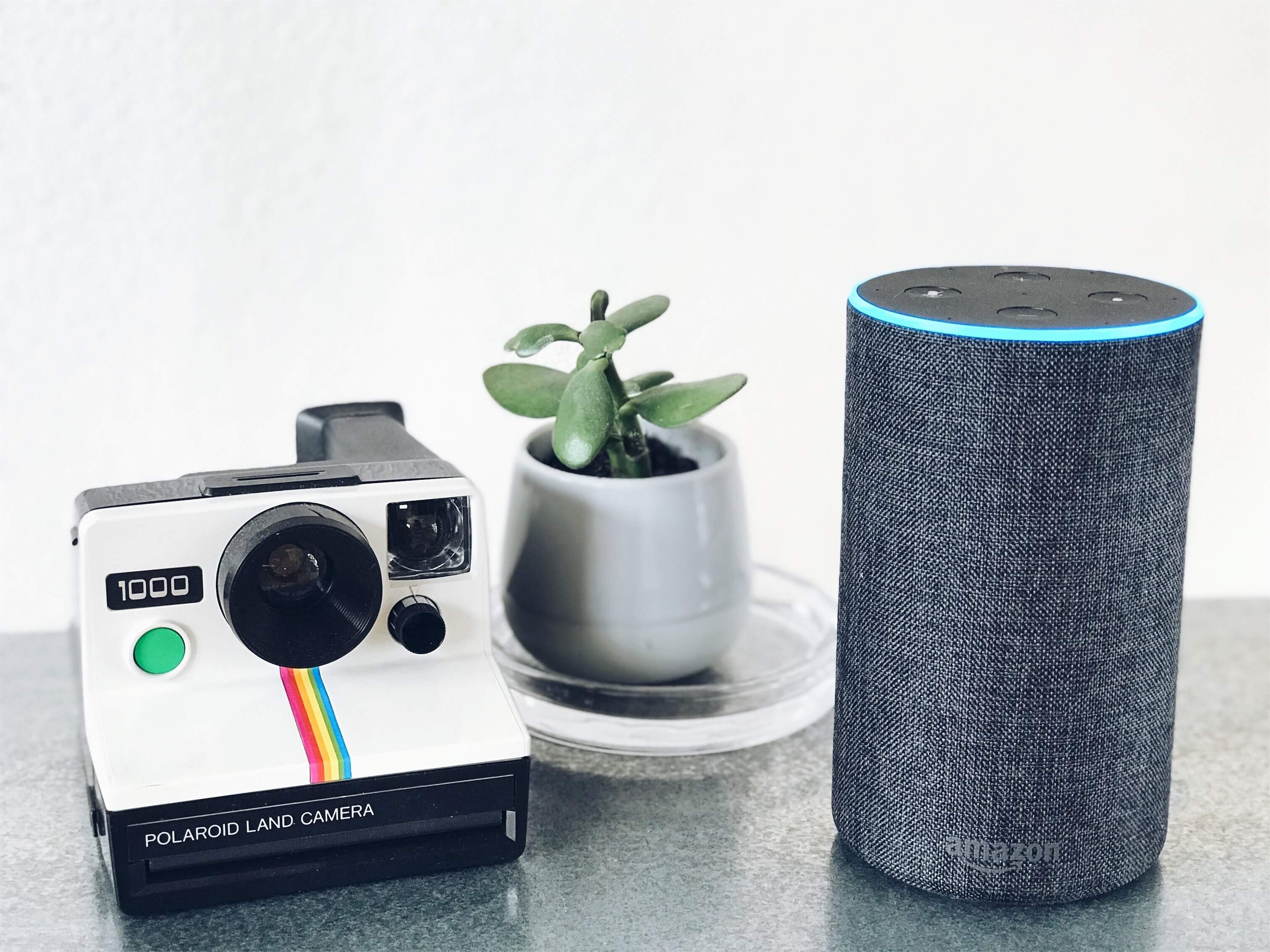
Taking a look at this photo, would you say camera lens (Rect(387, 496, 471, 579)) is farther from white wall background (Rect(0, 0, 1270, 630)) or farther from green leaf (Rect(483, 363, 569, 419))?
white wall background (Rect(0, 0, 1270, 630))

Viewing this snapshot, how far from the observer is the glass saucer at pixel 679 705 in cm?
95

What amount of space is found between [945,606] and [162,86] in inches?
31.7

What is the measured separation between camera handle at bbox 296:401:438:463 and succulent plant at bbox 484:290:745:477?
0.07 m

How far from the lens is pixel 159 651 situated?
797 mm

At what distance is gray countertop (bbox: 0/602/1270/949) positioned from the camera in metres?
0.75

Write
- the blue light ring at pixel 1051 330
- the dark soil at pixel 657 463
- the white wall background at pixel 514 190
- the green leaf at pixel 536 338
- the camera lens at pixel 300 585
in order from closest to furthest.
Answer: the blue light ring at pixel 1051 330
the camera lens at pixel 300 585
the green leaf at pixel 536 338
the dark soil at pixel 657 463
the white wall background at pixel 514 190

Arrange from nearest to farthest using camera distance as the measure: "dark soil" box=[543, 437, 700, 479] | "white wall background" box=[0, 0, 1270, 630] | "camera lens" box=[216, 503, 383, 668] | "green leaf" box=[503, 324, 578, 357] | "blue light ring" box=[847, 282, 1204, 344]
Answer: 1. "blue light ring" box=[847, 282, 1204, 344]
2. "camera lens" box=[216, 503, 383, 668]
3. "green leaf" box=[503, 324, 578, 357]
4. "dark soil" box=[543, 437, 700, 479]
5. "white wall background" box=[0, 0, 1270, 630]

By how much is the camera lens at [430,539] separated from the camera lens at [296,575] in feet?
0.13

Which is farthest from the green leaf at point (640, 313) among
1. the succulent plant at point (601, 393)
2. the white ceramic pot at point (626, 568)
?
the white ceramic pot at point (626, 568)

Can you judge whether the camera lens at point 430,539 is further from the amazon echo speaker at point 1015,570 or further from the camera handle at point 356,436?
the amazon echo speaker at point 1015,570

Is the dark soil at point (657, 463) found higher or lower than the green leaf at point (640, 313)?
lower

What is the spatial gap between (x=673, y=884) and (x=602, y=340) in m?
0.32

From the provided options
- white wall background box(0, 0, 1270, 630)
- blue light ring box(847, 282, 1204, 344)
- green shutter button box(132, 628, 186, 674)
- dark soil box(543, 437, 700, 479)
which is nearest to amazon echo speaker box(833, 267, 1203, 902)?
blue light ring box(847, 282, 1204, 344)

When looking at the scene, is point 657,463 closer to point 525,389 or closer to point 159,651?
point 525,389
